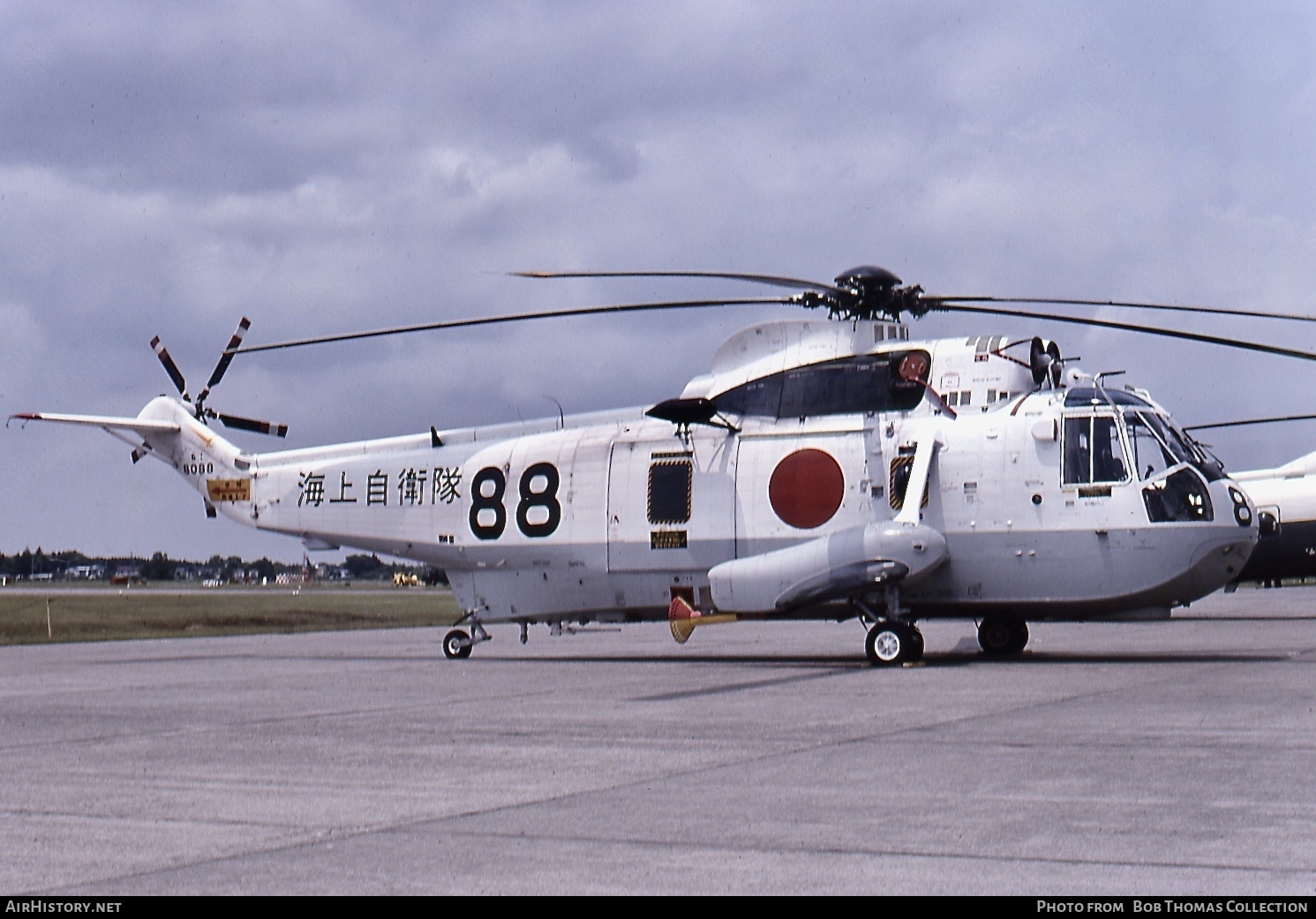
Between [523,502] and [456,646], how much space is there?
9.11ft

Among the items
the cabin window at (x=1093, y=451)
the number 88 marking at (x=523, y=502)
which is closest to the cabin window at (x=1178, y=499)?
the cabin window at (x=1093, y=451)

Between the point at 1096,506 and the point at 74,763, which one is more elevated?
the point at 1096,506

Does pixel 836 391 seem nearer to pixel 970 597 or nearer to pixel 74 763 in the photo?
pixel 970 597

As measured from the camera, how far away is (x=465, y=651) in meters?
25.9

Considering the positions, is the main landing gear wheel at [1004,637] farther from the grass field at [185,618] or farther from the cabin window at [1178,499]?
the grass field at [185,618]

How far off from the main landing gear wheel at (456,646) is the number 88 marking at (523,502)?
5.75 ft

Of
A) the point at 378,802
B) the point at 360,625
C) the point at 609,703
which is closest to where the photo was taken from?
the point at 378,802

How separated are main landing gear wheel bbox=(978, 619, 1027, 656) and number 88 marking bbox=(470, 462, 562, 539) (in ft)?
23.9

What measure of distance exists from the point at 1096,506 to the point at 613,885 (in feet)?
52.1

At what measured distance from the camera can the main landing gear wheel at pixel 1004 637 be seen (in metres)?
24.0

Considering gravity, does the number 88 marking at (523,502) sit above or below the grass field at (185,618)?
above

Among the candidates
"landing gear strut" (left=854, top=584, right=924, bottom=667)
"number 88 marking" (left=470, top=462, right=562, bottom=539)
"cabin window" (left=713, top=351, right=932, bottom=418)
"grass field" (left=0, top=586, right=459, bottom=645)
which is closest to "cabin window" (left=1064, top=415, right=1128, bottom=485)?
"cabin window" (left=713, top=351, right=932, bottom=418)
